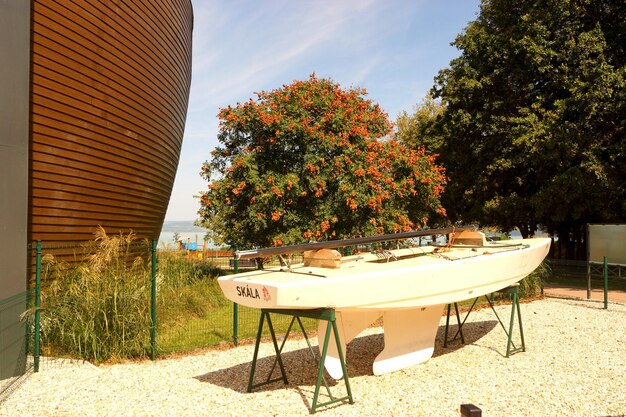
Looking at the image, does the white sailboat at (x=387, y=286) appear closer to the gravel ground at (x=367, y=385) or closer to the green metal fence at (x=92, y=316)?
the gravel ground at (x=367, y=385)

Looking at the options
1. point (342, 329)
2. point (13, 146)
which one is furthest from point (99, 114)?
point (342, 329)

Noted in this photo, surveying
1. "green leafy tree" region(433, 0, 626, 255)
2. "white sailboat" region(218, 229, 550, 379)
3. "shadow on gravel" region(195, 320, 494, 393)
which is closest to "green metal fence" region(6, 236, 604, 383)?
"shadow on gravel" region(195, 320, 494, 393)

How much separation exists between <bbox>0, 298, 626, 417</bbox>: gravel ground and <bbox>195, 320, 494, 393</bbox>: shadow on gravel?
1cm

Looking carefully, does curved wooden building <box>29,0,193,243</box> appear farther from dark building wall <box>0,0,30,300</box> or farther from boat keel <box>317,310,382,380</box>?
boat keel <box>317,310,382,380</box>

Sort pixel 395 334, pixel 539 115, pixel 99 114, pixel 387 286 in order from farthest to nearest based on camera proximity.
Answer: pixel 539 115 → pixel 99 114 → pixel 395 334 → pixel 387 286

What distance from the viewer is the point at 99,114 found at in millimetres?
9438

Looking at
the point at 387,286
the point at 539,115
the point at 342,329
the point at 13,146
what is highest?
the point at 539,115

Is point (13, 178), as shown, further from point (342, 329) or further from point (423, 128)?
point (423, 128)

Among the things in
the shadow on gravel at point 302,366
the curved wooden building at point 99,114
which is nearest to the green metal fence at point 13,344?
the curved wooden building at point 99,114

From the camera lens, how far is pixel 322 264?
581cm

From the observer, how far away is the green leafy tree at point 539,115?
1515 centimetres

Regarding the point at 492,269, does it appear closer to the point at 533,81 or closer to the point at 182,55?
the point at 182,55

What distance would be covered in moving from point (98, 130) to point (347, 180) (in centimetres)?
760

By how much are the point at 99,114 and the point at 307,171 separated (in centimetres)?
684
